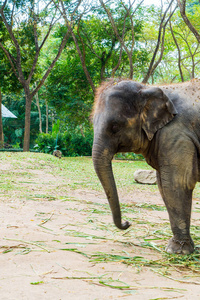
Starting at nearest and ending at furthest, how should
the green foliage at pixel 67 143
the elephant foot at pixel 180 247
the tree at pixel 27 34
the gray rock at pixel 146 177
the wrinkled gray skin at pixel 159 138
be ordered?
the wrinkled gray skin at pixel 159 138 → the elephant foot at pixel 180 247 → the gray rock at pixel 146 177 → the tree at pixel 27 34 → the green foliage at pixel 67 143

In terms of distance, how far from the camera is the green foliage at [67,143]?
2389 cm

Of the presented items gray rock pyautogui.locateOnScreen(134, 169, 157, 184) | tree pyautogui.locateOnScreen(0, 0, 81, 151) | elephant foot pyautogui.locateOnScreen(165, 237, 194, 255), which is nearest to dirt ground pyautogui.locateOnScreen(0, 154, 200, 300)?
elephant foot pyautogui.locateOnScreen(165, 237, 194, 255)

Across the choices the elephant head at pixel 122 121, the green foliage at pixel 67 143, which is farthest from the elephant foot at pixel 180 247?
the green foliage at pixel 67 143

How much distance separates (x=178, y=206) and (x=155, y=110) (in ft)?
3.31

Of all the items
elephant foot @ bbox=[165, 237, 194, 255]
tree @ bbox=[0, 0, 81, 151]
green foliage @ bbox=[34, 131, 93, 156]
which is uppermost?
tree @ bbox=[0, 0, 81, 151]

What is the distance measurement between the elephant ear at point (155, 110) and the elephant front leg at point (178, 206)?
47 cm

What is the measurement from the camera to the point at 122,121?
13.1ft

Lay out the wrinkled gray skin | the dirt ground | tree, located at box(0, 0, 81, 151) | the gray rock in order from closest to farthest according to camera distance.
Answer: the dirt ground, the wrinkled gray skin, the gray rock, tree, located at box(0, 0, 81, 151)

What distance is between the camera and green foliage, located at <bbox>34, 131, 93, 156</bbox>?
23891mm

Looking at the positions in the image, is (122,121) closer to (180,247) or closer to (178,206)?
(178,206)

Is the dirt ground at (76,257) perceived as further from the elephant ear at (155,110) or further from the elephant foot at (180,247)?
the elephant ear at (155,110)

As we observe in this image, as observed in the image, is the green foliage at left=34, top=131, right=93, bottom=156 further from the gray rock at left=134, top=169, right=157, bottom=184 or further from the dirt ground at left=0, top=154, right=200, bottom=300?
the dirt ground at left=0, top=154, right=200, bottom=300

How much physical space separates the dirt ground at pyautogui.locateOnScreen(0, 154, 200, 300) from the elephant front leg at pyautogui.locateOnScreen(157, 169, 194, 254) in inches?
11.0

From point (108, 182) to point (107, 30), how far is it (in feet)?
61.6
